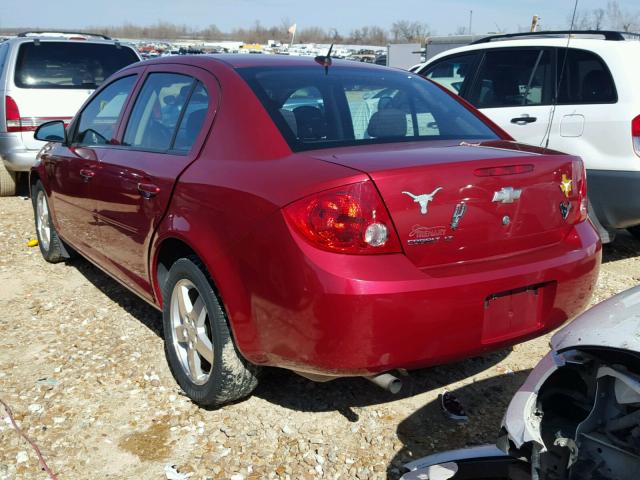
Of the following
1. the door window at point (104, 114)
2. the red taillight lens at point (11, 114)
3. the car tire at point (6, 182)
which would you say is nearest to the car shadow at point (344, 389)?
the door window at point (104, 114)

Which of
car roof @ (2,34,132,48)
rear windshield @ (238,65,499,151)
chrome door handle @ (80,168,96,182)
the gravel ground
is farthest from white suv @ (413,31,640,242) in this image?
car roof @ (2,34,132,48)

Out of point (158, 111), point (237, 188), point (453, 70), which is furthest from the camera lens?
point (453, 70)

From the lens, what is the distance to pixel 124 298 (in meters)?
4.68

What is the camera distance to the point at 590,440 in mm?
1734

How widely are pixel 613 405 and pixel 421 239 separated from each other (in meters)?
0.90

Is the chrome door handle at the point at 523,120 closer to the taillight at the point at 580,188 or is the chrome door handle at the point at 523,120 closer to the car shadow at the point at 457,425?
the taillight at the point at 580,188

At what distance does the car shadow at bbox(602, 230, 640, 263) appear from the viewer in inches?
221

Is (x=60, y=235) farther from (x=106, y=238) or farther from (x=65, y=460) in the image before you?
(x=65, y=460)

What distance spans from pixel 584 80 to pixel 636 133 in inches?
25.6

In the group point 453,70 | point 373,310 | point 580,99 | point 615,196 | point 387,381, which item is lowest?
point 387,381

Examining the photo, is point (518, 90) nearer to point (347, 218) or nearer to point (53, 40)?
point (347, 218)

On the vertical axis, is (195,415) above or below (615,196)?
below

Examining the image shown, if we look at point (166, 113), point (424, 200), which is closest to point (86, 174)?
point (166, 113)

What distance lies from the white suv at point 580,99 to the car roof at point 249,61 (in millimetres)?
2082
